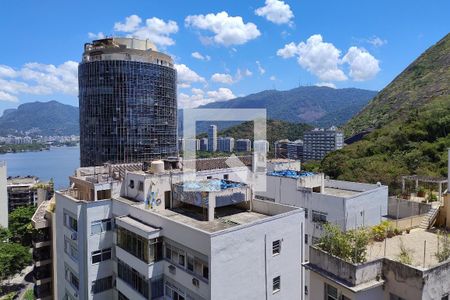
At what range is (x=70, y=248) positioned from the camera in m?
17.5

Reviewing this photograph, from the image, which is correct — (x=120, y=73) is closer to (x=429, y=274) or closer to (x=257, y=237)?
(x=257, y=237)

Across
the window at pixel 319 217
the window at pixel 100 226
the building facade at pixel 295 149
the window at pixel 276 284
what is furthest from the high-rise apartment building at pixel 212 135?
the building facade at pixel 295 149

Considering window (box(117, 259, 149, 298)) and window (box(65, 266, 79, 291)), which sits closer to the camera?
window (box(117, 259, 149, 298))

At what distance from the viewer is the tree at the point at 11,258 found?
32.2 m

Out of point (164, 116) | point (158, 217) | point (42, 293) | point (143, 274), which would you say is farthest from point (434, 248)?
point (164, 116)

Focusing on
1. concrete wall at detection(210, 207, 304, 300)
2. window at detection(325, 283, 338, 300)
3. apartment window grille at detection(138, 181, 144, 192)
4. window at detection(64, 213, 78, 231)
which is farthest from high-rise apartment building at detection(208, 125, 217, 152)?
window at detection(325, 283, 338, 300)

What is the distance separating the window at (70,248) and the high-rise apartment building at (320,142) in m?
106

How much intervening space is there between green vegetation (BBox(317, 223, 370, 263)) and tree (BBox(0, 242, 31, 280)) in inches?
1376

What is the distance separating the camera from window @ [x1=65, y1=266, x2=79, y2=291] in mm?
16875

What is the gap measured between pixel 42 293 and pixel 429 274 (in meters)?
25.1

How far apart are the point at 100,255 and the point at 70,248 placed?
253 centimetres

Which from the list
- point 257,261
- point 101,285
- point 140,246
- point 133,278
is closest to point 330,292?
point 257,261

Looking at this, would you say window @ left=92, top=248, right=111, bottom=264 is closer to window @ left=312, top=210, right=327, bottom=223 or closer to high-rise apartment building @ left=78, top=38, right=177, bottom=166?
window @ left=312, top=210, right=327, bottom=223

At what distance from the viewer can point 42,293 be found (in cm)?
2319
